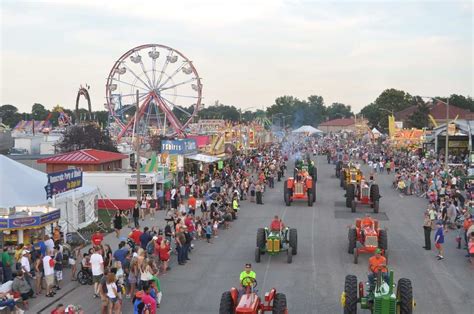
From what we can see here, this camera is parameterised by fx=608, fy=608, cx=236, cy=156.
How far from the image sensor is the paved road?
13.0 meters

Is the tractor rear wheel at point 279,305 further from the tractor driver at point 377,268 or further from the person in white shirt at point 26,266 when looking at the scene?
the person in white shirt at point 26,266

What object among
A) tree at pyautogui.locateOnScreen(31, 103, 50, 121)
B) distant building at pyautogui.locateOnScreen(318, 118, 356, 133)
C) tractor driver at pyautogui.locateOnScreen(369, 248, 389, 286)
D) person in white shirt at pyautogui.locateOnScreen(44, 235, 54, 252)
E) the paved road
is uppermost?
tree at pyautogui.locateOnScreen(31, 103, 50, 121)

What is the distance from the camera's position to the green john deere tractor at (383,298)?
34.6 feet

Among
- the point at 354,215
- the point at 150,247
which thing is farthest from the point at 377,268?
the point at 354,215

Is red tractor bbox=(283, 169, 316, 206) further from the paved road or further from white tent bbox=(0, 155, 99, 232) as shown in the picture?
white tent bbox=(0, 155, 99, 232)

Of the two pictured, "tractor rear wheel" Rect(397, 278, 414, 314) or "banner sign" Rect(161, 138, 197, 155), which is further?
"banner sign" Rect(161, 138, 197, 155)

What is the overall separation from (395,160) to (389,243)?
34.4m

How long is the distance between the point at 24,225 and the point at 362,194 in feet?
49.6

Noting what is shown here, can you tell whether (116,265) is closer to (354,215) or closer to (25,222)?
(25,222)

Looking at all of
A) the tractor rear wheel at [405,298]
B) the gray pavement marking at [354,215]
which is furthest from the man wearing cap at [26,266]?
the gray pavement marking at [354,215]

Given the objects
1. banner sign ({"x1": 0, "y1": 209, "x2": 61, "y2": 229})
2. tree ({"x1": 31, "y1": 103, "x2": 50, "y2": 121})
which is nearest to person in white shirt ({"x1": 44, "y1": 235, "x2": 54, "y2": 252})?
banner sign ({"x1": 0, "y1": 209, "x2": 61, "y2": 229})

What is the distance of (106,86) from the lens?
4953 centimetres

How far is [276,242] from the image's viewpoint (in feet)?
54.8

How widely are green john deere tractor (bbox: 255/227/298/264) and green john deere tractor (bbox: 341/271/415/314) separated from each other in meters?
5.18
